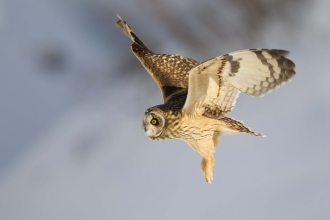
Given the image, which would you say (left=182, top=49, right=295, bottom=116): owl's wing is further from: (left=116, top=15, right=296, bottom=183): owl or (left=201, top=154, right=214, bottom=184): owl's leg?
(left=201, top=154, right=214, bottom=184): owl's leg

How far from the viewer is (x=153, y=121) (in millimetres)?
1148

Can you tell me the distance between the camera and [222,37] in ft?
6.57

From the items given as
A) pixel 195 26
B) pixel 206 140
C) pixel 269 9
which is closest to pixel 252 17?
pixel 269 9

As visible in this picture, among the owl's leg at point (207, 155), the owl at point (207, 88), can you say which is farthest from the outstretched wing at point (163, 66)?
the owl's leg at point (207, 155)

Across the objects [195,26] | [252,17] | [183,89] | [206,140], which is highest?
[252,17]

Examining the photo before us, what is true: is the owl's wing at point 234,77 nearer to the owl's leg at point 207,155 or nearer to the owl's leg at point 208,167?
the owl's leg at point 207,155

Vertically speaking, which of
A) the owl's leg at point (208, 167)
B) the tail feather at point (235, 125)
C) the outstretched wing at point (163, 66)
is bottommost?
the owl's leg at point (208, 167)

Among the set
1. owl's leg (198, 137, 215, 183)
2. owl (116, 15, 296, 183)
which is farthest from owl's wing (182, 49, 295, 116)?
owl's leg (198, 137, 215, 183)

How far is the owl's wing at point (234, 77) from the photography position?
1.00 m

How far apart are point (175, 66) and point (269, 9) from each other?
83 cm

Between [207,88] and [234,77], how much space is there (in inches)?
3.2

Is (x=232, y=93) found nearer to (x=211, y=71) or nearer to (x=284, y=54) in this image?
(x=211, y=71)

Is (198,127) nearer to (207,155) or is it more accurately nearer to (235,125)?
(235,125)

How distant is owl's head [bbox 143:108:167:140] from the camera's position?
1.14 metres
